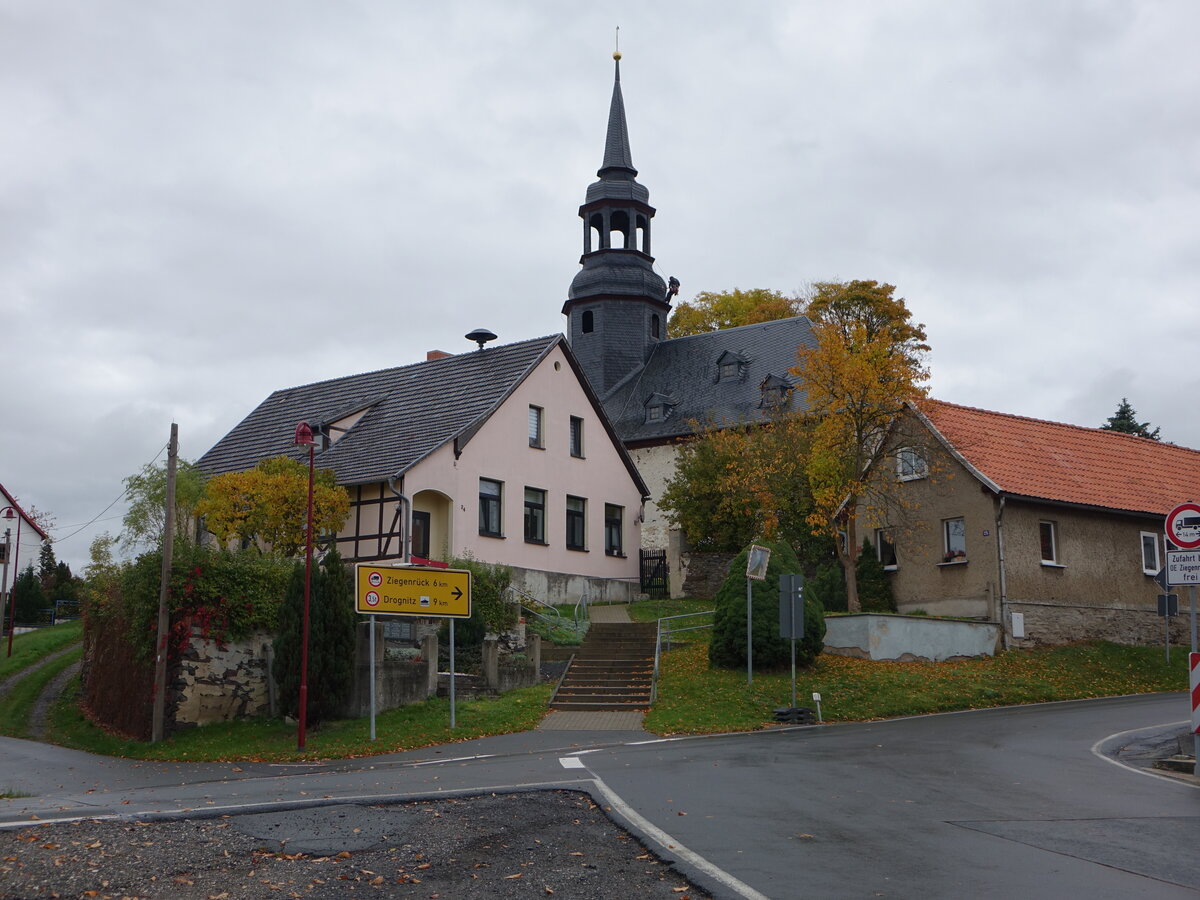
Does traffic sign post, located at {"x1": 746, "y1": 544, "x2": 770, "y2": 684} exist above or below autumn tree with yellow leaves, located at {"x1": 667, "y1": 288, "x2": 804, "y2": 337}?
below

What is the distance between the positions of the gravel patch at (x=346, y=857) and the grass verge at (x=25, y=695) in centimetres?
1850

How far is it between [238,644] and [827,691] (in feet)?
37.5

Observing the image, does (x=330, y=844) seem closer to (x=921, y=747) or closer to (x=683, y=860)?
(x=683, y=860)

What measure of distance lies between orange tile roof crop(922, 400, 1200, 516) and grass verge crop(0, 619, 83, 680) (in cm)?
2591

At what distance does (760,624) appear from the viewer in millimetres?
25750

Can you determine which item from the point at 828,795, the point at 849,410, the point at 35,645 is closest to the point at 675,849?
the point at 828,795

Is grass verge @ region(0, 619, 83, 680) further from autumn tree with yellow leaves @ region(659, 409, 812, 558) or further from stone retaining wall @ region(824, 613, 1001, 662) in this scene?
stone retaining wall @ region(824, 613, 1001, 662)

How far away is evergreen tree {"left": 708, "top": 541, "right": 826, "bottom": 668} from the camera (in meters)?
25.8

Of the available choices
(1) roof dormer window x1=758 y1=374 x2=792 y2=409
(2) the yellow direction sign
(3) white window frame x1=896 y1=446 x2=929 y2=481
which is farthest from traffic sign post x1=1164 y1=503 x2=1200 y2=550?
(1) roof dormer window x1=758 y1=374 x2=792 y2=409

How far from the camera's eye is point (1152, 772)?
15000 millimetres

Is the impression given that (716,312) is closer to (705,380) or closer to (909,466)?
(705,380)

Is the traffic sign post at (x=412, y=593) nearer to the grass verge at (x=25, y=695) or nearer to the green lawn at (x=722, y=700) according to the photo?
the green lawn at (x=722, y=700)

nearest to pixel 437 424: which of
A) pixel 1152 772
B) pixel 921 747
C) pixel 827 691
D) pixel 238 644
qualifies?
pixel 238 644

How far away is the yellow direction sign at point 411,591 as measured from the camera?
71.3 feet
